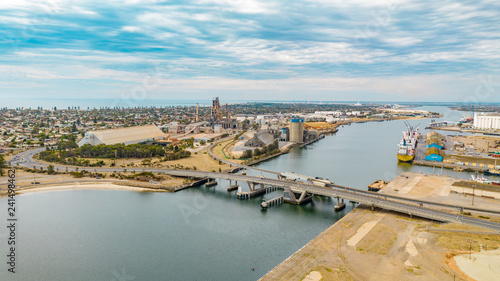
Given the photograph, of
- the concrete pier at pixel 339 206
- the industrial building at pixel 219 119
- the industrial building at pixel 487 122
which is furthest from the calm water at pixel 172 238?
the industrial building at pixel 487 122

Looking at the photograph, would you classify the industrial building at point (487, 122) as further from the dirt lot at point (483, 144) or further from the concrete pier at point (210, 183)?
the concrete pier at point (210, 183)

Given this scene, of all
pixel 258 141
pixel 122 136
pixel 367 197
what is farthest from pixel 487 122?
pixel 122 136

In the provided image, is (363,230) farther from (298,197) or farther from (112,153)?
(112,153)

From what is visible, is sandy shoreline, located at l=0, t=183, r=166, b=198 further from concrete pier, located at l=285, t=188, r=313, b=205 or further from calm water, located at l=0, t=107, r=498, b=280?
concrete pier, located at l=285, t=188, r=313, b=205

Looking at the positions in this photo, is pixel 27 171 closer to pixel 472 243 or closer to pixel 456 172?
pixel 472 243

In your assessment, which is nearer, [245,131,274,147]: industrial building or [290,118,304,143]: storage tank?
[245,131,274,147]: industrial building

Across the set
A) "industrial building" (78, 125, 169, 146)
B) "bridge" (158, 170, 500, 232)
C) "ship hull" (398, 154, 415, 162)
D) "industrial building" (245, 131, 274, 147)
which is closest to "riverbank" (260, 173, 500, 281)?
"bridge" (158, 170, 500, 232)

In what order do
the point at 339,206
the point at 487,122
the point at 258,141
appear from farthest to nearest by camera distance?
the point at 487,122 → the point at 258,141 → the point at 339,206
